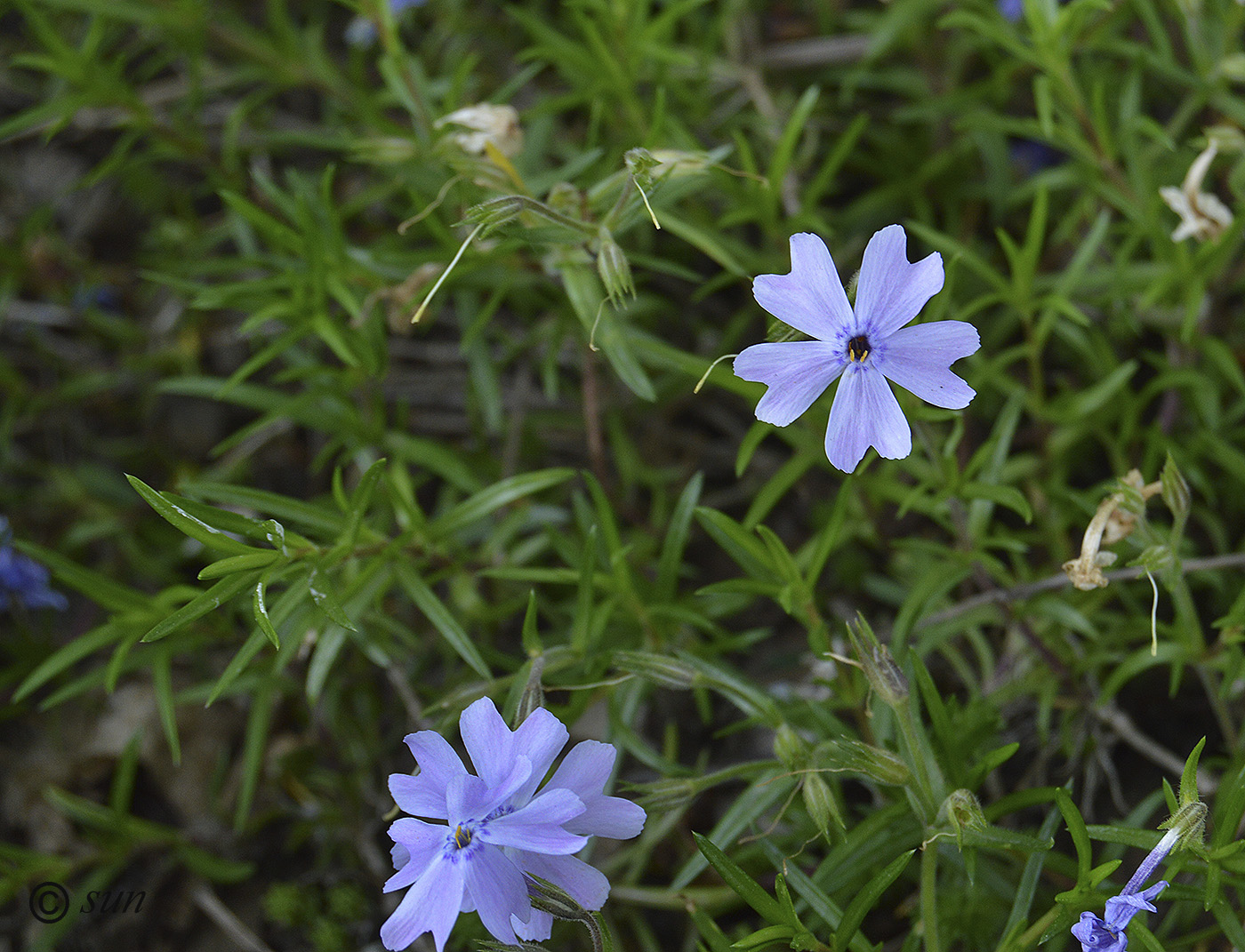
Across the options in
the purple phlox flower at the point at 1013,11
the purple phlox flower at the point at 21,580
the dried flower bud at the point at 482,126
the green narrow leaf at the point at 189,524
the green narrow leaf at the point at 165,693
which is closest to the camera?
the green narrow leaf at the point at 189,524

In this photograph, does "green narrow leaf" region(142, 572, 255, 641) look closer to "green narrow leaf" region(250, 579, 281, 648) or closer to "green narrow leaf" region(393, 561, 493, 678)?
"green narrow leaf" region(250, 579, 281, 648)

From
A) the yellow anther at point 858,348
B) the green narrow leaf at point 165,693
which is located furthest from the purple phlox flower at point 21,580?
the yellow anther at point 858,348

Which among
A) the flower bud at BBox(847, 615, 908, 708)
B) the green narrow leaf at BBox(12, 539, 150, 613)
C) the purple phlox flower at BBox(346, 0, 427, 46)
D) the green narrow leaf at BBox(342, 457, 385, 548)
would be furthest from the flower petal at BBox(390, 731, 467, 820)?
the purple phlox flower at BBox(346, 0, 427, 46)

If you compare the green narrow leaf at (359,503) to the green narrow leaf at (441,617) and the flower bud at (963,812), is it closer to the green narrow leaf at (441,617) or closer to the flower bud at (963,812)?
the green narrow leaf at (441,617)

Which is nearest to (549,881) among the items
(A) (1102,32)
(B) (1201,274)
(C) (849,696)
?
(C) (849,696)

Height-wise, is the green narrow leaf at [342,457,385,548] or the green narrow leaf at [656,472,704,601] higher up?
the green narrow leaf at [342,457,385,548]

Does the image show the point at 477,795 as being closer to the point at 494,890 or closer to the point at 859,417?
the point at 494,890

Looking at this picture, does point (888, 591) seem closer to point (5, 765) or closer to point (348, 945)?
point (348, 945)

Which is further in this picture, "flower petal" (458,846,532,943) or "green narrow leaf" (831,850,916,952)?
"green narrow leaf" (831,850,916,952)
